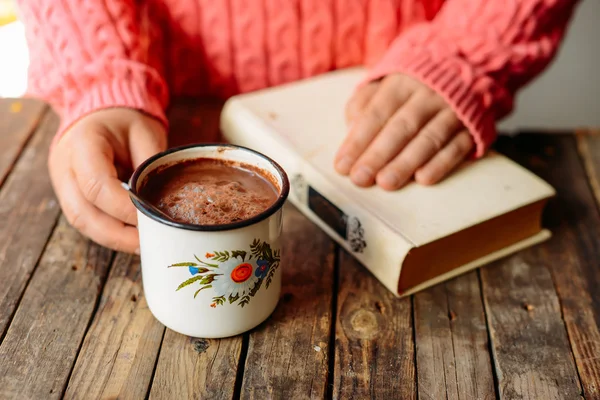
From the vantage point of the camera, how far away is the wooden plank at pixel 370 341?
625mm

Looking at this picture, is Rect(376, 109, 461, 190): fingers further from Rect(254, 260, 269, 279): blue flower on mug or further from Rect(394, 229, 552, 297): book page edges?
Rect(254, 260, 269, 279): blue flower on mug

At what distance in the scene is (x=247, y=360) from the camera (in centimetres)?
65

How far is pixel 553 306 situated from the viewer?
2.42 ft

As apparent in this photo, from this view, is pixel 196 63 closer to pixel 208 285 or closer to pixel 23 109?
pixel 23 109

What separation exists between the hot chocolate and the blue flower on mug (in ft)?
0.16

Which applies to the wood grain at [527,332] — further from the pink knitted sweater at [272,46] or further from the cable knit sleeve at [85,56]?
the cable knit sleeve at [85,56]

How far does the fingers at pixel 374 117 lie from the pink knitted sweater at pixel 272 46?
0.02 m

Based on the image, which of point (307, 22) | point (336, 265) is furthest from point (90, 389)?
point (307, 22)

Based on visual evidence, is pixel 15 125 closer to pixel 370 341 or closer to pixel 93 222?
pixel 93 222

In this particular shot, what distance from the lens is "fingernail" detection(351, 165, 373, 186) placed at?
0.80 metres

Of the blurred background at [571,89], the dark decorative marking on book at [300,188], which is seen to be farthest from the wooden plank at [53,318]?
the blurred background at [571,89]

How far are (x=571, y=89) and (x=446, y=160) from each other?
94 cm

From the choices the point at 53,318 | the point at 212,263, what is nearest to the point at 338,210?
the point at 212,263

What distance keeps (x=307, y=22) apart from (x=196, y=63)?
0.21 metres
